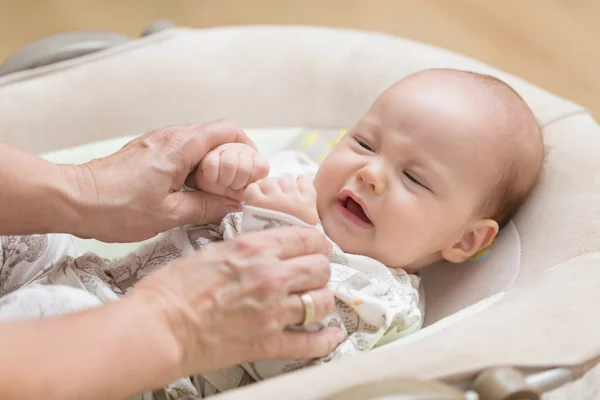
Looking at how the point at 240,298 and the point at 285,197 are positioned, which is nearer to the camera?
the point at 240,298

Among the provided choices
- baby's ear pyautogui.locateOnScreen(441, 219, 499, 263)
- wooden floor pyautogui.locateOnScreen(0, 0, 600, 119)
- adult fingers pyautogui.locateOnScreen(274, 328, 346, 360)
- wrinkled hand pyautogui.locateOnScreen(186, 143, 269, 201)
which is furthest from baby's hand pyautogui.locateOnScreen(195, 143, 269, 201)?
wooden floor pyautogui.locateOnScreen(0, 0, 600, 119)

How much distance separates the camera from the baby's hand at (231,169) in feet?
3.31

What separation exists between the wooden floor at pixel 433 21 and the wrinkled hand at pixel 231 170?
1.51 meters

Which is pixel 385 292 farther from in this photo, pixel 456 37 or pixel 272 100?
pixel 456 37

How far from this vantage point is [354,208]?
1.09 meters

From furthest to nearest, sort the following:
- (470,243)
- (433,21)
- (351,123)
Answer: (433,21) → (351,123) → (470,243)

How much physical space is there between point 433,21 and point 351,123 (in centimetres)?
113

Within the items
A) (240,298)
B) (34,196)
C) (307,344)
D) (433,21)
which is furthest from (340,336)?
(433,21)

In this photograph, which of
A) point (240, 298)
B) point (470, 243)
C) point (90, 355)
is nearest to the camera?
point (90, 355)

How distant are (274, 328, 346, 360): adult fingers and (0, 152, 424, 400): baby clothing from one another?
2cm

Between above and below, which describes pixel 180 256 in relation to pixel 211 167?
below

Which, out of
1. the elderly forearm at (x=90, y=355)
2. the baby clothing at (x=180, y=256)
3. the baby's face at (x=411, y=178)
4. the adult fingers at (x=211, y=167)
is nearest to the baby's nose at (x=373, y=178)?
the baby's face at (x=411, y=178)

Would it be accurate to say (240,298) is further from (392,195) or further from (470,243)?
(470,243)

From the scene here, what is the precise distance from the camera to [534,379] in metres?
0.74
